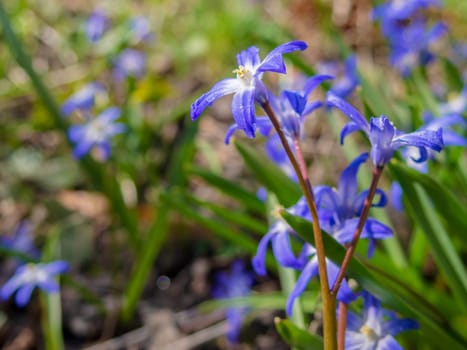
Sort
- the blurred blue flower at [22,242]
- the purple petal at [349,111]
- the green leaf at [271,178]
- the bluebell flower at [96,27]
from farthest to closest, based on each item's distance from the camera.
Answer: the bluebell flower at [96,27] < the blurred blue flower at [22,242] < the green leaf at [271,178] < the purple petal at [349,111]

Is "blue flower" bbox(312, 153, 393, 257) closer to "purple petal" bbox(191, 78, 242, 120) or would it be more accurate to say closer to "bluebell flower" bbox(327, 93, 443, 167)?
"bluebell flower" bbox(327, 93, 443, 167)

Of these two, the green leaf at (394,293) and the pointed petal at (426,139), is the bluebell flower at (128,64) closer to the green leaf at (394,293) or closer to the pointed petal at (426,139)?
the green leaf at (394,293)

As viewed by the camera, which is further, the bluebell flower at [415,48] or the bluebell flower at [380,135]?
the bluebell flower at [415,48]

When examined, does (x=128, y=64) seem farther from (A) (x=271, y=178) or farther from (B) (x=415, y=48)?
(A) (x=271, y=178)

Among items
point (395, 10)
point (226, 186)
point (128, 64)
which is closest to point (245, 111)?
point (226, 186)

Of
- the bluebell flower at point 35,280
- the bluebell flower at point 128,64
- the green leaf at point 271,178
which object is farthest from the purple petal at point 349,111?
the bluebell flower at point 128,64

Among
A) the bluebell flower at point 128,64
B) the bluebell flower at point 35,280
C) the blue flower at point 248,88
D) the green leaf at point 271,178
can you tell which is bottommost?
the blue flower at point 248,88

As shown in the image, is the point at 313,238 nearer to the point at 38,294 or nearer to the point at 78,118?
the point at 38,294

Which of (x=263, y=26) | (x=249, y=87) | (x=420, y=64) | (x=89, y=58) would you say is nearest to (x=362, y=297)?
(x=249, y=87)
